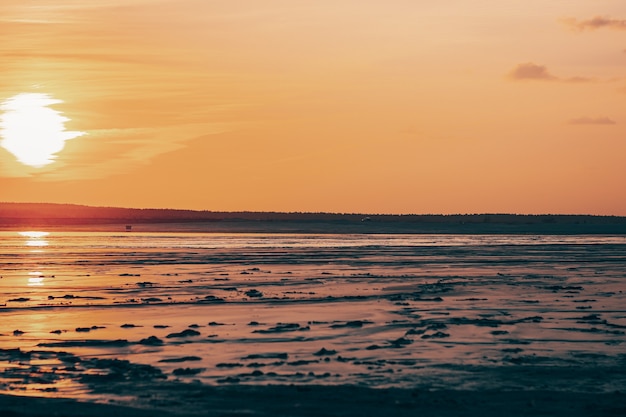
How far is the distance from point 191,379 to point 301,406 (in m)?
2.69

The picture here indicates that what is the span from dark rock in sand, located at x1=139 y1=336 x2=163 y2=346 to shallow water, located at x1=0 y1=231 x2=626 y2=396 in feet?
0.24

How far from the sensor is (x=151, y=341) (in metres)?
20.0

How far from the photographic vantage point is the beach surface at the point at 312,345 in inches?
555

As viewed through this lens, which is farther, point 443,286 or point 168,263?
point 168,263

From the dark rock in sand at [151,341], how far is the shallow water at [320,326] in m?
0.07

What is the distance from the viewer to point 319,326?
74.3 feet

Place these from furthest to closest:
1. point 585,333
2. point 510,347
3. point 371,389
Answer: point 585,333
point 510,347
point 371,389

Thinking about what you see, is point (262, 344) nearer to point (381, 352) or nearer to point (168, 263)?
point (381, 352)

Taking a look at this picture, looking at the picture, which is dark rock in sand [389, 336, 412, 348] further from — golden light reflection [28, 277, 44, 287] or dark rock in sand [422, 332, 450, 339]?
golden light reflection [28, 277, 44, 287]

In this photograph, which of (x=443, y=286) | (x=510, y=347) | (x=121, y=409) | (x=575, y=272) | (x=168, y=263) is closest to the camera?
(x=121, y=409)

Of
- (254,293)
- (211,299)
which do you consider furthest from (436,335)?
(254,293)

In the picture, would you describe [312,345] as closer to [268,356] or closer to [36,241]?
[268,356]

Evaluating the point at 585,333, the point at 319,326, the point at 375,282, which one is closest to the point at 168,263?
the point at 375,282

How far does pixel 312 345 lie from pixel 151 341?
3.45m
